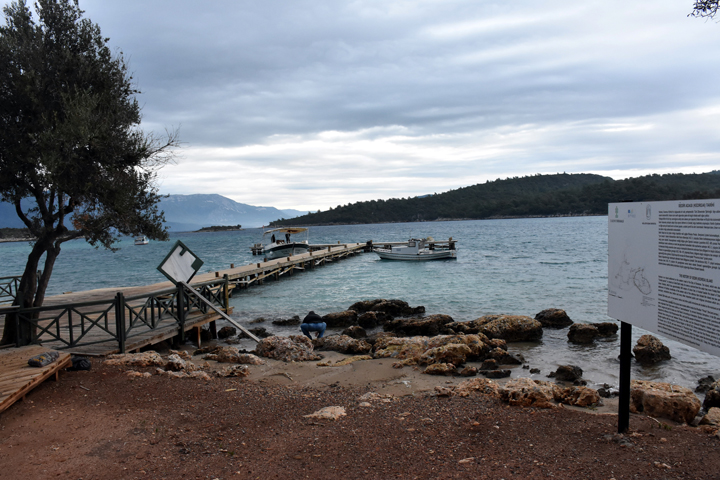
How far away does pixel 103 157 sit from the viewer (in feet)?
29.6

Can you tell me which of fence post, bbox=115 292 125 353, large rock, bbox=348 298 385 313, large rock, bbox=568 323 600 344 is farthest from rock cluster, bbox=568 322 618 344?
fence post, bbox=115 292 125 353

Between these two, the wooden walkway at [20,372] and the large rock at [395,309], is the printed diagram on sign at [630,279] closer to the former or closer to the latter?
the wooden walkway at [20,372]

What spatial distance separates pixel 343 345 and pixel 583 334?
293 inches

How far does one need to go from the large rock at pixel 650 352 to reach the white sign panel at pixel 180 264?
1148cm

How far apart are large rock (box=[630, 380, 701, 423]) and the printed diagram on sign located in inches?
119

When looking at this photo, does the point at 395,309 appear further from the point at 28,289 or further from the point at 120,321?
the point at 28,289

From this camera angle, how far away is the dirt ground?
4.38 metres

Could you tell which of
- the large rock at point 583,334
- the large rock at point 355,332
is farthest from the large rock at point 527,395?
the large rock at point 355,332

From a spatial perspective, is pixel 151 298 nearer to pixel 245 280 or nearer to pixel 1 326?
pixel 1 326

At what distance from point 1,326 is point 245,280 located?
59.9 feet

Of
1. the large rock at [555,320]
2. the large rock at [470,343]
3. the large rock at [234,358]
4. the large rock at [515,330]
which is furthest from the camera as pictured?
the large rock at [555,320]

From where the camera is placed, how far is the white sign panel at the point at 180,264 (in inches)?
423

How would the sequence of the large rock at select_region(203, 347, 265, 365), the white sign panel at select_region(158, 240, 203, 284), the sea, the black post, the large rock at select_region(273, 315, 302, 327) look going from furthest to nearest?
the large rock at select_region(273, 315, 302, 327)
the sea
the white sign panel at select_region(158, 240, 203, 284)
the large rock at select_region(203, 347, 265, 365)
the black post

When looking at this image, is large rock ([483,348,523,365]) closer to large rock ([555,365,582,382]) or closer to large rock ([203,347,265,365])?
large rock ([555,365,582,382])
